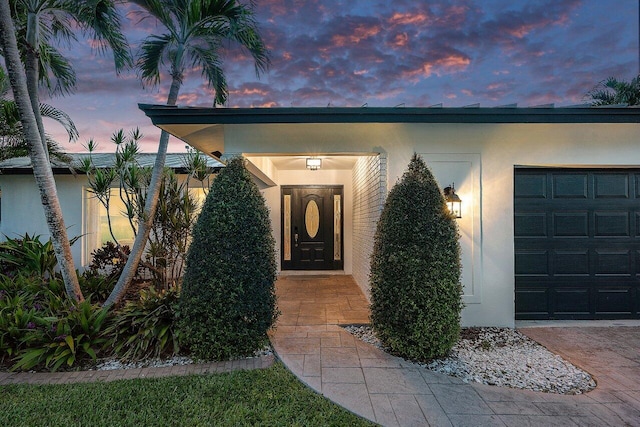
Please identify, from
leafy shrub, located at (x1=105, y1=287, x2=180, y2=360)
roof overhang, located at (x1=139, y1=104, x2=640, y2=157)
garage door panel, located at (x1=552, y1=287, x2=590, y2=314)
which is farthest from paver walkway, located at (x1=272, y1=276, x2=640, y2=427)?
roof overhang, located at (x1=139, y1=104, x2=640, y2=157)

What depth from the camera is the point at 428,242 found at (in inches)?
135

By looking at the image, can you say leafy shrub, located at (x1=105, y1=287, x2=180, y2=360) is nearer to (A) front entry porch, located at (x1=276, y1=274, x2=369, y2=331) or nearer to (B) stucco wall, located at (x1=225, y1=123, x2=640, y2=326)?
(A) front entry porch, located at (x1=276, y1=274, x2=369, y2=331)

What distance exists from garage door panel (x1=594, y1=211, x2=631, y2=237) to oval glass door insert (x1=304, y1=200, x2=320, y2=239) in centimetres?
582

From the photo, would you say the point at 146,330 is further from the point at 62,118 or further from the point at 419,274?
the point at 62,118

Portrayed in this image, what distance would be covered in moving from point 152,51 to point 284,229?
197 inches

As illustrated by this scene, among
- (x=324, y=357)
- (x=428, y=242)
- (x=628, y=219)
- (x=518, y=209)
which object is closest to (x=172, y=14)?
(x=428, y=242)

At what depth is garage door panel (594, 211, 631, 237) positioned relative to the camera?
4.78 metres

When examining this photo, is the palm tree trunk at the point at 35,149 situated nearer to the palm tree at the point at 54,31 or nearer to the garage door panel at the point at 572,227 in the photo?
the palm tree at the point at 54,31

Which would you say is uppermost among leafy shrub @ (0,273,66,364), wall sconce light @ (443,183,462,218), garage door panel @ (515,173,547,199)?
garage door panel @ (515,173,547,199)

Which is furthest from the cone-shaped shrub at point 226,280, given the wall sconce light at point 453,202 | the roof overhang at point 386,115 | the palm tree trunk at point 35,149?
the wall sconce light at point 453,202

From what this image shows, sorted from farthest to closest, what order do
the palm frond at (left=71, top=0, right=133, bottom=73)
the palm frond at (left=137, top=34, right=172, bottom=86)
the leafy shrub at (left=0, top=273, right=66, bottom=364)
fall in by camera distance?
1. the palm frond at (left=137, top=34, right=172, bottom=86)
2. the palm frond at (left=71, top=0, right=133, bottom=73)
3. the leafy shrub at (left=0, top=273, right=66, bottom=364)

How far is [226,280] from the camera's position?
11.3 feet

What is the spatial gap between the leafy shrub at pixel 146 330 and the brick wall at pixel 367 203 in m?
3.06

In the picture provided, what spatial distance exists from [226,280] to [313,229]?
5559mm
